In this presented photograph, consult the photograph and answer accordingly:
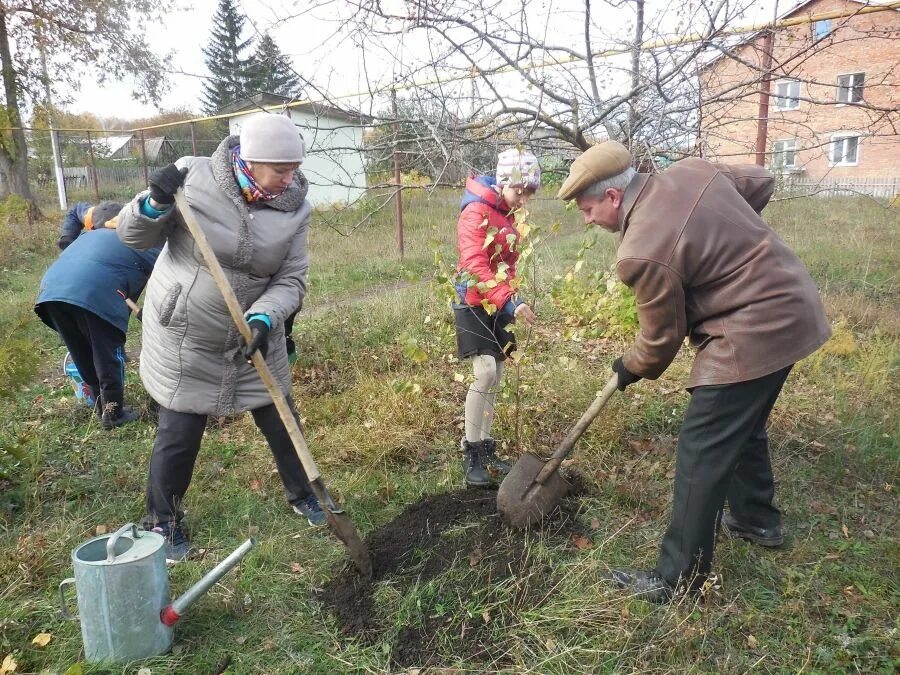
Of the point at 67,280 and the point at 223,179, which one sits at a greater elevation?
the point at 223,179

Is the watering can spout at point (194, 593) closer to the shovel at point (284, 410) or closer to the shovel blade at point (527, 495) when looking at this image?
the shovel at point (284, 410)

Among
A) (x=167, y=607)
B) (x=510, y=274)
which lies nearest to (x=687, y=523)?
(x=510, y=274)

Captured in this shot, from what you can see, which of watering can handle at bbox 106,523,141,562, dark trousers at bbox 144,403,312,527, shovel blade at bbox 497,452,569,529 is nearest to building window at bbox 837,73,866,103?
shovel blade at bbox 497,452,569,529

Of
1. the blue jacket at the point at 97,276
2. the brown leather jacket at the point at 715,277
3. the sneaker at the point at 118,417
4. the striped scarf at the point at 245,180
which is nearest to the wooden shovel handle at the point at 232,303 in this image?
the striped scarf at the point at 245,180

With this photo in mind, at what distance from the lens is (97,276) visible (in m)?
3.96

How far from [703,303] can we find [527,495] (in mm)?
1192

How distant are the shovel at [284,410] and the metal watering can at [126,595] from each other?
0.41 meters

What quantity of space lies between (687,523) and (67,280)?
3806mm

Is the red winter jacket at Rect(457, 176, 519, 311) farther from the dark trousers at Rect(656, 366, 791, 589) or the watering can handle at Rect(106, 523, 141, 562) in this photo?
the watering can handle at Rect(106, 523, 141, 562)

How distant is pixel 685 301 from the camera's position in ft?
7.26

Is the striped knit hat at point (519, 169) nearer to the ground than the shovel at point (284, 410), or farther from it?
farther from it

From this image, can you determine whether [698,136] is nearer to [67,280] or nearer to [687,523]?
[687,523]

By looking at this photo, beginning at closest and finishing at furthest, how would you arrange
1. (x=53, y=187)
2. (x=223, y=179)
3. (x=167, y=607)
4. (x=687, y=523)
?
1. (x=167, y=607)
2. (x=687, y=523)
3. (x=223, y=179)
4. (x=53, y=187)

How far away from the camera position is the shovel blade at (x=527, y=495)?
2.80 m
